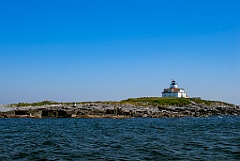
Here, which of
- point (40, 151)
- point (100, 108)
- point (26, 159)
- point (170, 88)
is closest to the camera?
point (26, 159)

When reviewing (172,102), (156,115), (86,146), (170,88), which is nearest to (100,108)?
(156,115)

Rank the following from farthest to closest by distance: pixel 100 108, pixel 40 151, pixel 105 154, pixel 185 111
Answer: pixel 185 111 < pixel 100 108 < pixel 40 151 < pixel 105 154

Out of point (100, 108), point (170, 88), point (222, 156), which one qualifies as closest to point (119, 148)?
point (222, 156)

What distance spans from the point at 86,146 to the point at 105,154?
14.2 feet

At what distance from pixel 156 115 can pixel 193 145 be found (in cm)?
5613

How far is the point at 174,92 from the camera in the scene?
144875 millimetres

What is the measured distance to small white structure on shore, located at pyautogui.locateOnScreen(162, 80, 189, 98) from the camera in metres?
144

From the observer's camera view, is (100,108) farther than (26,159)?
Yes

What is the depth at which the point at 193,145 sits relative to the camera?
87.8 feet

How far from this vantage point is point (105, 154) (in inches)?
877

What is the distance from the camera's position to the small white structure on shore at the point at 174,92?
14425cm

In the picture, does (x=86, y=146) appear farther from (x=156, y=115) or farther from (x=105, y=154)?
(x=156, y=115)

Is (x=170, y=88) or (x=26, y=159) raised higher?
(x=170, y=88)

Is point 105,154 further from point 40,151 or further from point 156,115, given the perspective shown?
point 156,115
